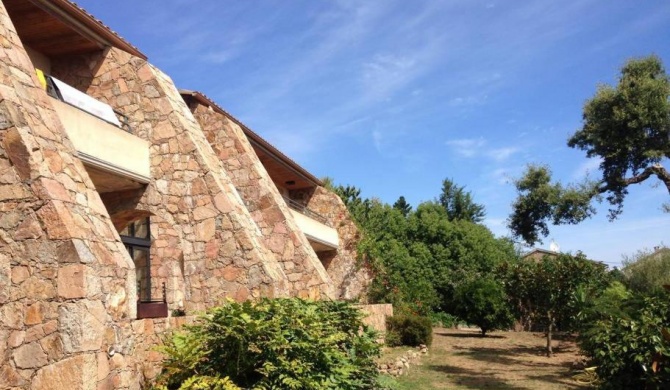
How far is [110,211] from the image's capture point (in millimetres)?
11195

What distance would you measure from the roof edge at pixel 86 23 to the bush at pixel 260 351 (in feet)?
20.3

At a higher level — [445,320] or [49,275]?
[49,275]

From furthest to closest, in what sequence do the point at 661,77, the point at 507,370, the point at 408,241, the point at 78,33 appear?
the point at 408,241, the point at 661,77, the point at 507,370, the point at 78,33

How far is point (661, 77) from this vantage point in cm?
1605

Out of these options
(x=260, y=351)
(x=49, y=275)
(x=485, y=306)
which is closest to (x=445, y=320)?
(x=485, y=306)

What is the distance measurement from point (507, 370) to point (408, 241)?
2255cm

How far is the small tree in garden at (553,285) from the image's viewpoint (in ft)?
52.9

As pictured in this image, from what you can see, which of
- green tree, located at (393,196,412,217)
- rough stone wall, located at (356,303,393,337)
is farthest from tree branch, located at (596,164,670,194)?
green tree, located at (393,196,412,217)

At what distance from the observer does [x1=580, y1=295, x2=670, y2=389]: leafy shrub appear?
6.24 metres

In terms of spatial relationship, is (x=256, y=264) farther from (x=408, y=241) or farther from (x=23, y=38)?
(x=408, y=241)

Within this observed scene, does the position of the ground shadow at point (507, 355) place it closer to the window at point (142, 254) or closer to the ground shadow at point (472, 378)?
the ground shadow at point (472, 378)

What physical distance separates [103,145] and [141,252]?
101 inches

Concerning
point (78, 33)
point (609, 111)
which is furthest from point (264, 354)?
point (609, 111)

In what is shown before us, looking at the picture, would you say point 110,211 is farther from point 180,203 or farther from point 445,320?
point 445,320
